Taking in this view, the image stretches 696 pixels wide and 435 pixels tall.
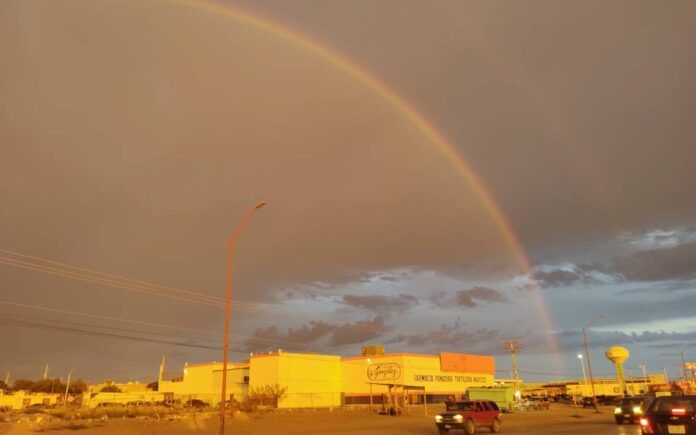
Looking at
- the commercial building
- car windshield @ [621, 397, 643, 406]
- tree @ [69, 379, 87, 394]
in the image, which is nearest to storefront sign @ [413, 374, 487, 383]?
the commercial building

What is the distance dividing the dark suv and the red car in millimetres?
16342

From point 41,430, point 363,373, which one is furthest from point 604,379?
point 41,430

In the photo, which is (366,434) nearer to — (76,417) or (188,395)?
(76,417)

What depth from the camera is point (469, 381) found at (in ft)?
352

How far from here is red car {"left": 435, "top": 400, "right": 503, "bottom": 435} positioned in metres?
32.0

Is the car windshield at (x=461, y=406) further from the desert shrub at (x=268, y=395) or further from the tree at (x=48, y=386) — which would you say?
the tree at (x=48, y=386)

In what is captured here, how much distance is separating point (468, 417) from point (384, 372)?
63.2m

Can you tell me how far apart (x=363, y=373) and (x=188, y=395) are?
120 feet

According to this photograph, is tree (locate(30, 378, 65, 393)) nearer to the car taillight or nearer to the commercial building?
the commercial building

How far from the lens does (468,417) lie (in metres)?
32.4

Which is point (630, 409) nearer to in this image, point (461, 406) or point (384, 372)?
point (461, 406)

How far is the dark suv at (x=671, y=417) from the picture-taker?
1591cm

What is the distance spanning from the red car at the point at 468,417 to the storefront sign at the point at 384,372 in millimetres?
58412

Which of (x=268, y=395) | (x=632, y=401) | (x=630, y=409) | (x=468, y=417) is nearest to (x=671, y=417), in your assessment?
(x=468, y=417)
